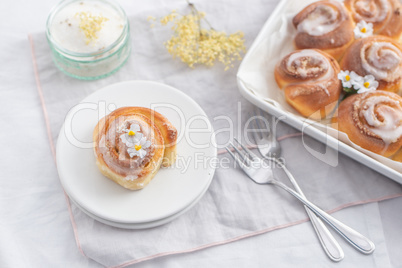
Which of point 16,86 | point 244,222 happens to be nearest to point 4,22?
point 16,86

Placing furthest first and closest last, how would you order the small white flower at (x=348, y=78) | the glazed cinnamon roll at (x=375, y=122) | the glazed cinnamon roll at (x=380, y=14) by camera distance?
the glazed cinnamon roll at (x=380, y=14) < the small white flower at (x=348, y=78) < the glazed cinnamon roll at (x=375, y=122)

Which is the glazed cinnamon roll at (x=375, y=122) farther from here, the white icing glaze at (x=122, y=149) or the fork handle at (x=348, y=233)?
the white icing glaze at (x=122, y=149)

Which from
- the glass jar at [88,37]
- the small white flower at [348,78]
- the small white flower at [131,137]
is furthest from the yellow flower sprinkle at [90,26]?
the small white flower at [348,78]

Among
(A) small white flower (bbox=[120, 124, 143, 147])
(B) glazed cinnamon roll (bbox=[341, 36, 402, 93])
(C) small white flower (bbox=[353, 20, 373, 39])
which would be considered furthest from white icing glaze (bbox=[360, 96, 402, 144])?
(A) small white flower (bbox=[120, 124, 143, 147])

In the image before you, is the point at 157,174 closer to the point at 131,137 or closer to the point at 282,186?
the point at 131,137

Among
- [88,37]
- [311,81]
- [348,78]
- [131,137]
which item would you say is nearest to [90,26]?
[88,37]

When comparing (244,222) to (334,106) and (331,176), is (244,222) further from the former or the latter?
(334,106)

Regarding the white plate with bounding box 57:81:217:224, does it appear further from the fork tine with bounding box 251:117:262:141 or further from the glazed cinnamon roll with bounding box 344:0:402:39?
the glazed cinnamon roll with bounding box 344:0:402:39
